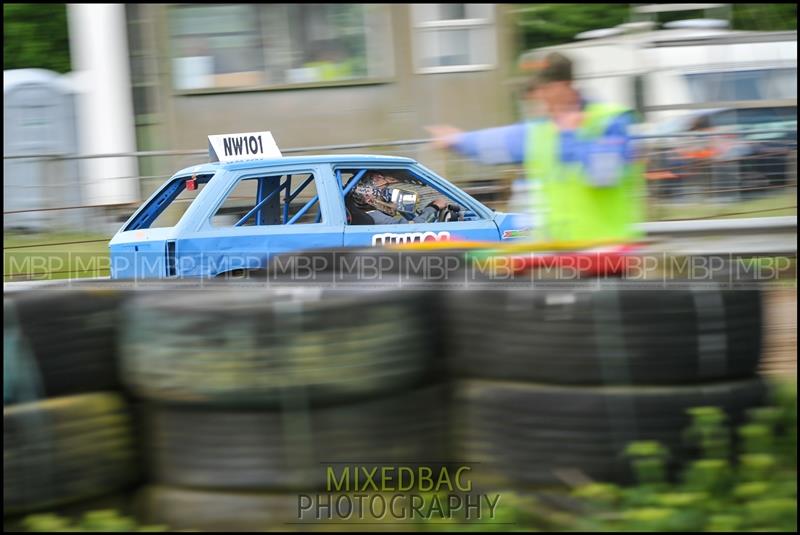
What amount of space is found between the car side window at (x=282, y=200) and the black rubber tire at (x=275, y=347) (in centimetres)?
355

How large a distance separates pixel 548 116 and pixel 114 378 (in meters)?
2.23

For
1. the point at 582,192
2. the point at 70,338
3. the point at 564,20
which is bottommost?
the point at 70,338

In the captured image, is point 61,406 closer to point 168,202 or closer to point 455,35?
point 168,202

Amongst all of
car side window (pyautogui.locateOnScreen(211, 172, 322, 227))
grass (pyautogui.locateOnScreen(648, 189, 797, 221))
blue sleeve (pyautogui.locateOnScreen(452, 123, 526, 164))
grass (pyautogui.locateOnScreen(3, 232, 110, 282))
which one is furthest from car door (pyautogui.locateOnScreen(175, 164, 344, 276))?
grass (pyautogui.locateOnScreen(648, 189, 797, 221))

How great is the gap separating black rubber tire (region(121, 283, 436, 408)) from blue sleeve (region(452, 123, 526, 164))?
1332 mm

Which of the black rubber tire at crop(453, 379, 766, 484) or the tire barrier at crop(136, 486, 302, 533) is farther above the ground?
the black rubber tire at crop(453, 379, 766, 484)

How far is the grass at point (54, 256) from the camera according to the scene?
9.62m

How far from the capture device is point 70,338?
145 inches

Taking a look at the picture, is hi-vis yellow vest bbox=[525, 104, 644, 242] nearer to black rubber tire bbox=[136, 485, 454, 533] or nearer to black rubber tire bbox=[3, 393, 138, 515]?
black rubber tire bbox=[136, 485, 454, 533]

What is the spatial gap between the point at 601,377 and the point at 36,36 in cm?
1846

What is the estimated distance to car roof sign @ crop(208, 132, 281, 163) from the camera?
7329 millimetres

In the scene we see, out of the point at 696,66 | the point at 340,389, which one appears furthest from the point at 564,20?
the point at 340,389

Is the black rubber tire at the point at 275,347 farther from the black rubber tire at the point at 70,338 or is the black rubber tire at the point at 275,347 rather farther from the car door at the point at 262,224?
the car door at the point at 262,224

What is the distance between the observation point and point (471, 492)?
364 cm
